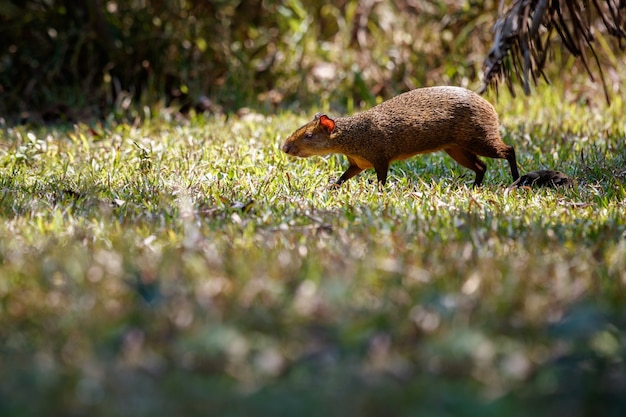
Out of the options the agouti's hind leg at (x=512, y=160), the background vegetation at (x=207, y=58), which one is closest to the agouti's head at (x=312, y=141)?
the agouti's hind leg at (x=512, y=160)

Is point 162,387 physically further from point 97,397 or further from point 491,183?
point 491,183

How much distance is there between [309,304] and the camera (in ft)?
9.17

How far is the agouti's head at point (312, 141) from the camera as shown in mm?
→ 5641

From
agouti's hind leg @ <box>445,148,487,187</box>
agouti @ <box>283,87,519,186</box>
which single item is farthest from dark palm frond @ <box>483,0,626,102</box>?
agouti's hind leg @ <box>445,148,487,187</box>

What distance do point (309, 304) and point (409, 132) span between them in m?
2.93

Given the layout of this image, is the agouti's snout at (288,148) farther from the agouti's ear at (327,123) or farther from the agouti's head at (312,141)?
the agouti's ear at (327,123)

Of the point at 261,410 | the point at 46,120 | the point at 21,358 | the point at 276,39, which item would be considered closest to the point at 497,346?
the point at 261,410

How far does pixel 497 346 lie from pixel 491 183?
10.5 ft

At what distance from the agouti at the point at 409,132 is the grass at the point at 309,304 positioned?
0.66 m

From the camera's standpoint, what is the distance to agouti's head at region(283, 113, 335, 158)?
5.64 meters

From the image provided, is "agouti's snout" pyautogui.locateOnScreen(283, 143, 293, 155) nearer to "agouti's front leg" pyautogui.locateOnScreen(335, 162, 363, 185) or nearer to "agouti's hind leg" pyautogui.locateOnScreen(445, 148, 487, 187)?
"agouti's front leg" pyautogui.locateOnScreen(335, 162, 363, 185)

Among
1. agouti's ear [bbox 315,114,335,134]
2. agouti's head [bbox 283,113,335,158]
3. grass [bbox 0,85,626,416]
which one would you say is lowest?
grass [bbox 0,85,626,416]

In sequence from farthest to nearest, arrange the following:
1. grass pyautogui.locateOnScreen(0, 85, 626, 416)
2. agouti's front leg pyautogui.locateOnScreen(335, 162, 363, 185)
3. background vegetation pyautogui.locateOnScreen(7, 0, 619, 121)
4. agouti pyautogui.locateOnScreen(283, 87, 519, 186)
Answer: background vegetation pyautogui.locateOnScreen(7, 0, 619, 121) → agouti's front leg pyautogui.locateOnScreen(335, 162, 363, 185) → agouti pyautogui.locateOnScreen(283, 87, 519, 186) → grass pyautogui.locateOnScreen(0, 85, 626, 416)

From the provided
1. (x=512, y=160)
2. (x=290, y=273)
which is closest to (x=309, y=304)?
(x=290, y=273)
